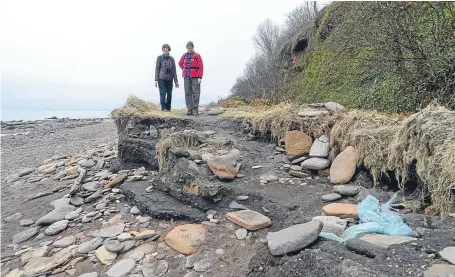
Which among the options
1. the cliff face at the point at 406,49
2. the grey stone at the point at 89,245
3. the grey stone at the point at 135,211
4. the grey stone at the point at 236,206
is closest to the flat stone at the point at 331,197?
the grey stone at the point at 236,206

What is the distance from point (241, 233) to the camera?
3.81 m

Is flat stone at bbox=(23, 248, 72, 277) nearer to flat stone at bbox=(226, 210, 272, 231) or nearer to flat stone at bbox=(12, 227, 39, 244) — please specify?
→ flat stone at bbox=(12, 227, 39, 244)

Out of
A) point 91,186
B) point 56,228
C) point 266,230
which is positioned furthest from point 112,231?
point 266,230

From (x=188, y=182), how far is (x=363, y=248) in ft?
9.20

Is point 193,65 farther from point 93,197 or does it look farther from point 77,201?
point 77,201

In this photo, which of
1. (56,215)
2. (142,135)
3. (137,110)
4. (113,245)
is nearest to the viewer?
(113,245)

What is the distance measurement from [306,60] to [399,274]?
14879mm

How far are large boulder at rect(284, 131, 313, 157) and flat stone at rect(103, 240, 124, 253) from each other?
3.11 m

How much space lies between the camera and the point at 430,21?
6168mm

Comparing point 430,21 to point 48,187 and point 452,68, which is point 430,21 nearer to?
point 452,68

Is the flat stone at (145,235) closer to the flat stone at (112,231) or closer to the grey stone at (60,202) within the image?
the flat stone at (112,231)

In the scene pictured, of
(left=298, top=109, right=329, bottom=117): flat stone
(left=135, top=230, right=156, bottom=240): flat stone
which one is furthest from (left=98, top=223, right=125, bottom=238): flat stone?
(left=298, top=109, right=329, bottom=117): flat stone

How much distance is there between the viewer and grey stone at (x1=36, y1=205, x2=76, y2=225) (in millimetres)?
5105

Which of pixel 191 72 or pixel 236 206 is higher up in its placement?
pixel 191 72
